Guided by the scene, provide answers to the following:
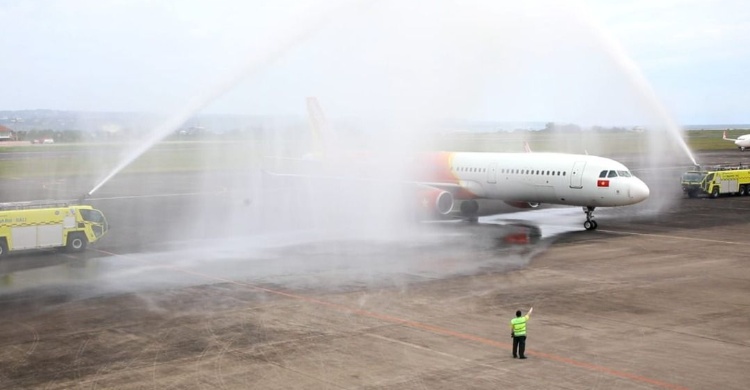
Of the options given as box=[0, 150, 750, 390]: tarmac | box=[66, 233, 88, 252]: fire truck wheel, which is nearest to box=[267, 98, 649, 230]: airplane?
box=[0, 150, 750, 390]: tarmac

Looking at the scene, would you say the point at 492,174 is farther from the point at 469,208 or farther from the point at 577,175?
the point at 577,175

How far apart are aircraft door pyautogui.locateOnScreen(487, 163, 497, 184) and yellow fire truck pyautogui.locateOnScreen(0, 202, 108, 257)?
2361 cm

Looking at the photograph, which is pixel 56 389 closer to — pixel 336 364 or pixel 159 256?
pixel 336 364

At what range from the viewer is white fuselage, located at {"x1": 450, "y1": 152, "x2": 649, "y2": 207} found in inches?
1694

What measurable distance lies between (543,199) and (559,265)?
13434 millimetres

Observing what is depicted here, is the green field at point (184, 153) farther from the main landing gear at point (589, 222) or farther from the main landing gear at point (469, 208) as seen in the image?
the main landing gear at point (589, 222)

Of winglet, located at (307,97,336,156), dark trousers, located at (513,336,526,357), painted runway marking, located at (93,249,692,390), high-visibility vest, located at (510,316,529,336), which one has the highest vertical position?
winglet, located at (307,97,336,156)

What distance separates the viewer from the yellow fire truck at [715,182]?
63.2m

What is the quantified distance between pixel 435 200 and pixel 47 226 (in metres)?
22.2

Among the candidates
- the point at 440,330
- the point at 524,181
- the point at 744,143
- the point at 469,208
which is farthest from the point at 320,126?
the point at 744,143

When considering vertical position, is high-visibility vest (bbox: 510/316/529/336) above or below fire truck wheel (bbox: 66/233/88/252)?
above

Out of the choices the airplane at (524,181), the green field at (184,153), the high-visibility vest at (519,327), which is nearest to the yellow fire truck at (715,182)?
the green field at (184,153)

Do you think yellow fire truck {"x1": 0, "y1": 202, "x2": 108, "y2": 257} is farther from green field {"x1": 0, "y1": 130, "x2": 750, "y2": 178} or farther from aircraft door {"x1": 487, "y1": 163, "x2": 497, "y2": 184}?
aircraft door {"x1": 487, "y1": 163, "x2": 497, "y2": 184}

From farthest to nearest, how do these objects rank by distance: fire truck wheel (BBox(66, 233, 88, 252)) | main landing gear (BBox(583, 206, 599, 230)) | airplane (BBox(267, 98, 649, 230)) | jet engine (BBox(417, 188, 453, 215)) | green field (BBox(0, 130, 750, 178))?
green field (BBox(0, 130, 750, 178))
jet engine (BBox(417, 188, 453, 215))
main landing gear (BBox(583, 206, 599, 230))
airplane (BBox(267, 98, 649, 230))
fire truck wheel (BBox(66, 233, 88, 252))
